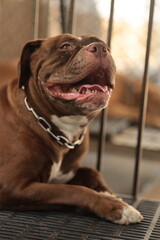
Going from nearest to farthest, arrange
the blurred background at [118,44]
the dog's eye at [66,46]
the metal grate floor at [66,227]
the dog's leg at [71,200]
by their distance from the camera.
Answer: the metal grate floor at [66,227], the dog's leg at [71,200], the dog's eye at [66,46], the blurred background at [118,44]

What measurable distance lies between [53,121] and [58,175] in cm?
23

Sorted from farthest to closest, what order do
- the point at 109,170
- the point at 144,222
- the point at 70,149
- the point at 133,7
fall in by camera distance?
the point at 133,7
the point at 109,170
the point at 70,149
the point at 144,222

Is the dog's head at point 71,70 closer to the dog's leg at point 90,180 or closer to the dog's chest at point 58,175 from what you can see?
the dog's chest at point 58,175

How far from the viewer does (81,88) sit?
1550mm

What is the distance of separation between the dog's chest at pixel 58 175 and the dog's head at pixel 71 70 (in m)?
0.24

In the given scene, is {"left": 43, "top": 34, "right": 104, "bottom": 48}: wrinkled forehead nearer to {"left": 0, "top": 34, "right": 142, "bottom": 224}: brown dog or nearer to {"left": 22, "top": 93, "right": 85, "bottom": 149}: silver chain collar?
{"left": 0, "top": 34, "right": 142, "bottom": 224}: brown dog

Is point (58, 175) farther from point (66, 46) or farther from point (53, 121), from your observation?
point (66, 46)

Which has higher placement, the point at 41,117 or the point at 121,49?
the point at 41,117

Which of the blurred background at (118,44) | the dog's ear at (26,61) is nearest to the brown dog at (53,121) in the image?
the dog's ear at (26,61)

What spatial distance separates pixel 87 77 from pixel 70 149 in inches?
12.1

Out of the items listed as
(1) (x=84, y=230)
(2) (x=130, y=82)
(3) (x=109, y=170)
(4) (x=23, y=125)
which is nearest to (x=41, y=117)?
(4) (x=23, y=125)

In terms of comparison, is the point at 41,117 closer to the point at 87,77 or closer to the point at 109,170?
the point at 87,77

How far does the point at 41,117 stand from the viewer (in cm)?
164

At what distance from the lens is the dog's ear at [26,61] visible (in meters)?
1.67
